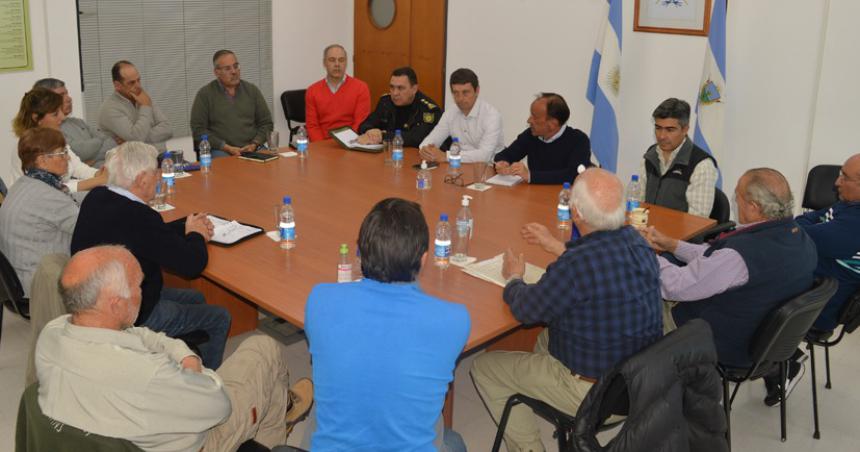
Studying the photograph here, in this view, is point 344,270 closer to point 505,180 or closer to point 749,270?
point 749,270

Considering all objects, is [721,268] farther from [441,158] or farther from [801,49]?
[801,49]

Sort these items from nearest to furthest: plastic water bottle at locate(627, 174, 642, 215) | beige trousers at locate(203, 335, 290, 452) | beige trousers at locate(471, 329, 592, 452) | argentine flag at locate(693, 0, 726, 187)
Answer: beige trousers at locate(203, 335, 290, 452) → beige trousers at locate(471, 329, 592, 452) → plastic water bottle at locate(627, 174, 642, 215) → argentine flag at locate(693, 0, 726, 187)

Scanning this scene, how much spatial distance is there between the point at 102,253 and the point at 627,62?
513cm

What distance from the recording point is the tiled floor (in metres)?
3.68

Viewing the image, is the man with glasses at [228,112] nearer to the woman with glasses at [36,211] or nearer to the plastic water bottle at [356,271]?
the woman with glasses at [36,211]

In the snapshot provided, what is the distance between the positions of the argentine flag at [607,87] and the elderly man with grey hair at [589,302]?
346cm

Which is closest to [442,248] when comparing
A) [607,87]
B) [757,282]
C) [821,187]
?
[757,282]

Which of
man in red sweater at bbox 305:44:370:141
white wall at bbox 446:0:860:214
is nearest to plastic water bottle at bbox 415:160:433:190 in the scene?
man in red sweater at bbox 305:44:370:141

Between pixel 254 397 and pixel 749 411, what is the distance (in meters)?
2.55

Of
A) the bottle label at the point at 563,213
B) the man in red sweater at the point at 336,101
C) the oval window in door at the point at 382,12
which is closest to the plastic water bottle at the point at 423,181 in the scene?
the bottle label at the point at 563,213

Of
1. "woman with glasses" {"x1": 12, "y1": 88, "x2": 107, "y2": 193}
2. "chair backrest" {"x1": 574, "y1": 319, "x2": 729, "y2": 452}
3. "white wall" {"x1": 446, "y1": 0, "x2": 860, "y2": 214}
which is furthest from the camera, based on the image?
"white wall" {"x1": 446, "y1": 0, "x2": 860, "y2": 214}

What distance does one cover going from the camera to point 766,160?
5918 mm

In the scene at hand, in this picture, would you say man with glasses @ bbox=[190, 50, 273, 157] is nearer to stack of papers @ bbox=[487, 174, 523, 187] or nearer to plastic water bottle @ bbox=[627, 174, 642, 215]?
stack of papers @ bbox=[487, 174, 523, 187]

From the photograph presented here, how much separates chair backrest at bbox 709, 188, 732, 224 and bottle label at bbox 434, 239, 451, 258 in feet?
6.16
